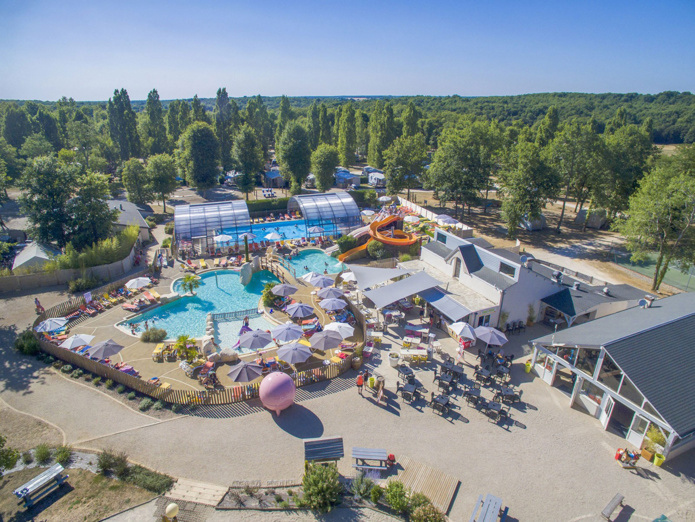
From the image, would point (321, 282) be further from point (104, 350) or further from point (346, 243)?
point (104, 350)

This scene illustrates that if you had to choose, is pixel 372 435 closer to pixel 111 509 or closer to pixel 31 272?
pixel 111 509

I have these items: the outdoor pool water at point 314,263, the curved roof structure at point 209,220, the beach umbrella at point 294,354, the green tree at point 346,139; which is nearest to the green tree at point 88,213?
the curved roof structure at point 209,220

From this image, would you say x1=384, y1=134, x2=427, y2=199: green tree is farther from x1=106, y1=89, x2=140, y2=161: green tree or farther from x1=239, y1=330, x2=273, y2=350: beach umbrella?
x1=106, y1=89, x2=140, y2=161: green tree

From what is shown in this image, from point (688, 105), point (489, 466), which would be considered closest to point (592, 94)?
point (688, 105)

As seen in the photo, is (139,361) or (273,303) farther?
(273,303)

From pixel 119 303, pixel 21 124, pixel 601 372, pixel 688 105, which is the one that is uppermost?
pixel 688 105

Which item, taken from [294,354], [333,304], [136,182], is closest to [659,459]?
[294,354]

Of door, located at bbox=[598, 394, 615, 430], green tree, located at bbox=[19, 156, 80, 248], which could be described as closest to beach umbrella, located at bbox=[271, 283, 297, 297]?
door, located at bbox=[598, 394, 615, 430]
